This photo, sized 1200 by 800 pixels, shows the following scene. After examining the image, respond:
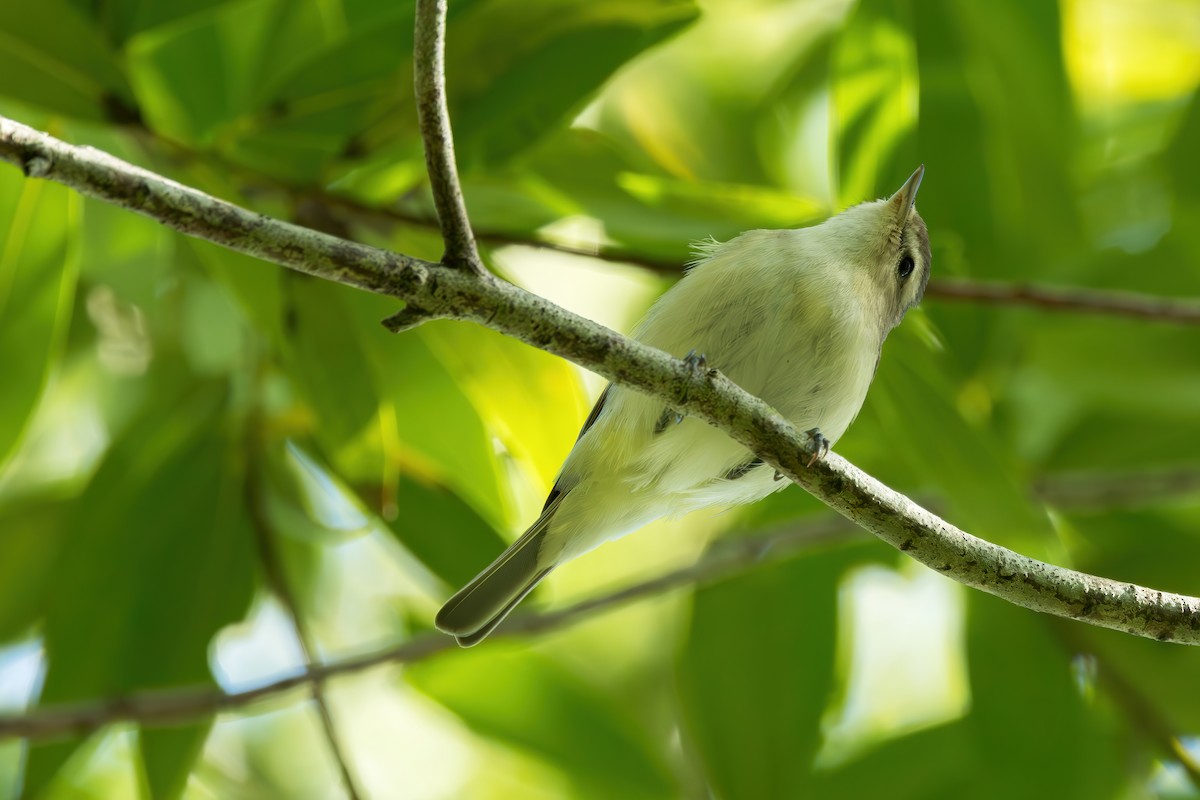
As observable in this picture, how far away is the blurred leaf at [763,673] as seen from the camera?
3.11 metres

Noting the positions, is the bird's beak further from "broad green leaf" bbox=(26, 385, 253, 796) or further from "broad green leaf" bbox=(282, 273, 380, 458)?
"broad green leaf" bbox=(26, 385, 253, 796)

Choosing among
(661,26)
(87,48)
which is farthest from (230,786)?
(661,26)

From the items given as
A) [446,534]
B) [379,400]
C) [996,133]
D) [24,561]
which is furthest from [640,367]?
[24,561]

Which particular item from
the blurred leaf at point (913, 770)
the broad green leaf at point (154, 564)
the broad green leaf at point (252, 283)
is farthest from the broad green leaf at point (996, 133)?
the broad green leaf at point (154, 564)

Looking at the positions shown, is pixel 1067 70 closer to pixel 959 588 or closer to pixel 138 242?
pixel 959 588

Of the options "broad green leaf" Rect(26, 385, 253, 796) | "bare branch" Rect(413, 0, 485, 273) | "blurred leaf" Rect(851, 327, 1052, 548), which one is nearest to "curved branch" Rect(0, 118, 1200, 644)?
"bare branch" Rect(413, 0, 485, 273)

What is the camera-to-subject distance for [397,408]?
2.78m

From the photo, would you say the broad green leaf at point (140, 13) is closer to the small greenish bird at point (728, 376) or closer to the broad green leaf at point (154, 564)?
the broad green leaf at point (154, 564)

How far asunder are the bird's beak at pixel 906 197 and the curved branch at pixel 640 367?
1.22 m

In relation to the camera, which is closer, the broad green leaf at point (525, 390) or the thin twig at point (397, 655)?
the thin twig at point (397, 655)

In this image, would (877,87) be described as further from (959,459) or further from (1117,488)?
(1117,488)

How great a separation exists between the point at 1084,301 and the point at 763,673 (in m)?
1.29

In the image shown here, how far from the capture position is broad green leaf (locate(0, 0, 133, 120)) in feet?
7.21

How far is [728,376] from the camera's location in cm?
267
